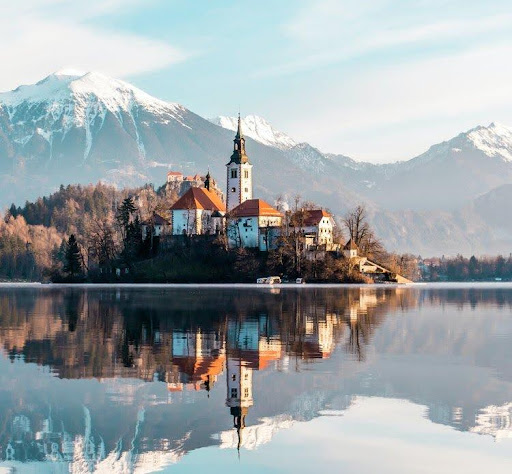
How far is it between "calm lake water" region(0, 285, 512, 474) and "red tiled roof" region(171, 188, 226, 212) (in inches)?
4698

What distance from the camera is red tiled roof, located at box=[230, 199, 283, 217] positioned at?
166012 millimetres

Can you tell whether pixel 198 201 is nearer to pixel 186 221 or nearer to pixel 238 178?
pixel 186 221

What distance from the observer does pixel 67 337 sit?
48344mm

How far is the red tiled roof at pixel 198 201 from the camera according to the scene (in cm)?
→ 17312

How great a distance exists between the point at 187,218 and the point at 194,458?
150118 millimetres

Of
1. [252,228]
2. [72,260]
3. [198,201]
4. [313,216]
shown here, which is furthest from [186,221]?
[313,216]

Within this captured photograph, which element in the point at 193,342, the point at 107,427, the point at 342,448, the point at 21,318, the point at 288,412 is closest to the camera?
the point at 342,448

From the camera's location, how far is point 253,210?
16662cm

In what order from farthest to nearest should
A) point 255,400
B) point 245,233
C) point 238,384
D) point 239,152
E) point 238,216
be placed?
point 239,152 < point 238,216 < point 245,233 < point 238,384 < point 255,400

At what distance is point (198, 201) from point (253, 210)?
13247 mm

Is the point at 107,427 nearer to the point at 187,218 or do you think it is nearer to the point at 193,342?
the point at 193,342

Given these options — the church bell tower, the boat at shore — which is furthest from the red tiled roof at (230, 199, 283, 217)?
the boat at shore

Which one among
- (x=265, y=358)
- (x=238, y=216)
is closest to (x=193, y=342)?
(x=265, y=358)

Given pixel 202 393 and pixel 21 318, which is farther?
pixel 21 318
